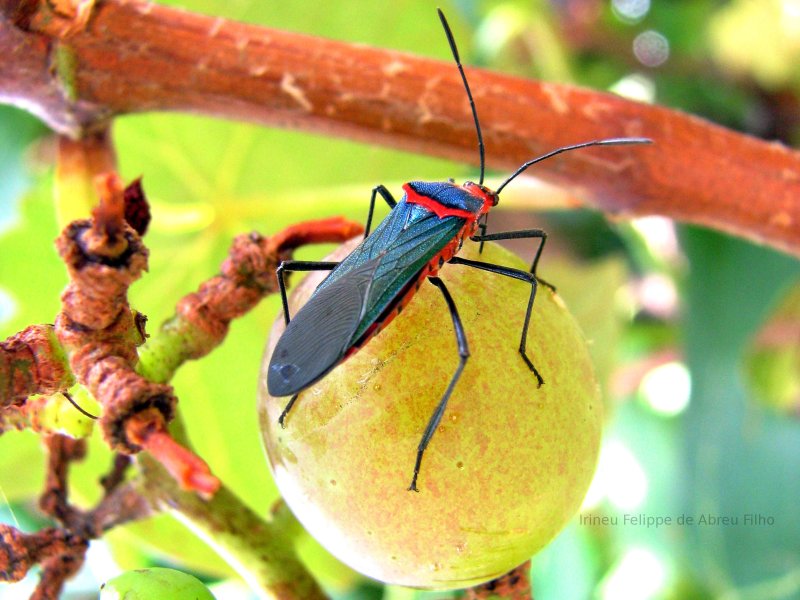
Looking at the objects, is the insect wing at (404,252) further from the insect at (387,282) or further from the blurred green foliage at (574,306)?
the blurred green foliage at (574,306)

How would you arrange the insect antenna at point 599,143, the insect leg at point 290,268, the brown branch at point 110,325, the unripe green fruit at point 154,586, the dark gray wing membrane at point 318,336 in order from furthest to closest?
1. the insect antenna at point 599,143
2. the insect leg at point 290,268
3. the dark gray wing membrane at point 318,336
4. the unripe green fruit at point 154,586
5. the brown branch at point 110,325

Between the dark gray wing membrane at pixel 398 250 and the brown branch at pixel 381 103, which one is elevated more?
the brown branch at pixel 381 103

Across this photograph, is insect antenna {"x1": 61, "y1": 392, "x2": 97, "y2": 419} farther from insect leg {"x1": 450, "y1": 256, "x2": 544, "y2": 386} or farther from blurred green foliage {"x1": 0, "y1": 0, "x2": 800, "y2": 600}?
blurred green foliage {"x1": 0, "y1": 0, "x2": 800, "y2": 600}

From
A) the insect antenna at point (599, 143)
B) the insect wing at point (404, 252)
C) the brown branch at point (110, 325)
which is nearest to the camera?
the brown branch at point (110, 325)

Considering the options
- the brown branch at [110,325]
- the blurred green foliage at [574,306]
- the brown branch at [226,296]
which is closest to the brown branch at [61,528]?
the brown branch at [226,296]

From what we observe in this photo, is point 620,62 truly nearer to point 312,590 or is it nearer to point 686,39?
point 686,39

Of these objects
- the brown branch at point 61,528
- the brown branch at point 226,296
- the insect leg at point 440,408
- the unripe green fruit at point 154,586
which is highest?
the brown branch at point 226,296

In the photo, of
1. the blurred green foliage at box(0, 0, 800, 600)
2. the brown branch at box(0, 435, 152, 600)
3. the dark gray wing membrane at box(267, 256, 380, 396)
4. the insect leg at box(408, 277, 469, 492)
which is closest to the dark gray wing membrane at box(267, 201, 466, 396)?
the dark gray wing membrane at box(267, 256, 380, 396)
